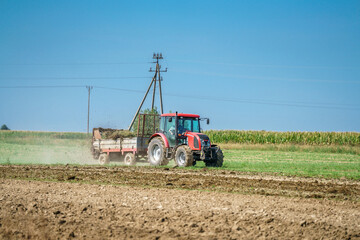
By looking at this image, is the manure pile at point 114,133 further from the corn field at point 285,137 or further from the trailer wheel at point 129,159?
the corn field at point 285,137

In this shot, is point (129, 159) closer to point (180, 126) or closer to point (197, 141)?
point (180, 126)

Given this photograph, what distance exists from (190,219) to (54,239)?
2376mm

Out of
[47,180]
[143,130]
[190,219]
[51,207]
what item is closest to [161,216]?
[190,219]

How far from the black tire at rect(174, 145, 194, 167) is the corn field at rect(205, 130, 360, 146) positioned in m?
28.6

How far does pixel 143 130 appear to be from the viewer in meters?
21.6

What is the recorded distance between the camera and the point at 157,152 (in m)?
20.5

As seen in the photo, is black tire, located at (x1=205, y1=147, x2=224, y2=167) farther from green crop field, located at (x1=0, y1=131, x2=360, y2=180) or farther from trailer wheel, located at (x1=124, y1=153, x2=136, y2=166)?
trailer wheel, located at (x1=124, y1=153, x2=136, y2=166)

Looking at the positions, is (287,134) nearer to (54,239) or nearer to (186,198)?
(186,198)

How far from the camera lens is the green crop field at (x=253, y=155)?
20172 millimetres

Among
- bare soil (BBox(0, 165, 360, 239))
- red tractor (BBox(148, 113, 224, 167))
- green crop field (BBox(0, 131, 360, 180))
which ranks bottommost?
bare soil (BBox(0, 165, 360, 239))

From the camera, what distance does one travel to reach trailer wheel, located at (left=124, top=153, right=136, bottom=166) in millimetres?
21656

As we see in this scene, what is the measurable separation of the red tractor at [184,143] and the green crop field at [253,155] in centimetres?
66

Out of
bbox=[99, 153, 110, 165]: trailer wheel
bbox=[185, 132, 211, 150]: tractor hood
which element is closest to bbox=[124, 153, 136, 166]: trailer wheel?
bbox=[99, 153, 110, 165]: trailer wheel

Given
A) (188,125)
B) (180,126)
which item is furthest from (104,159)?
(188,125)
